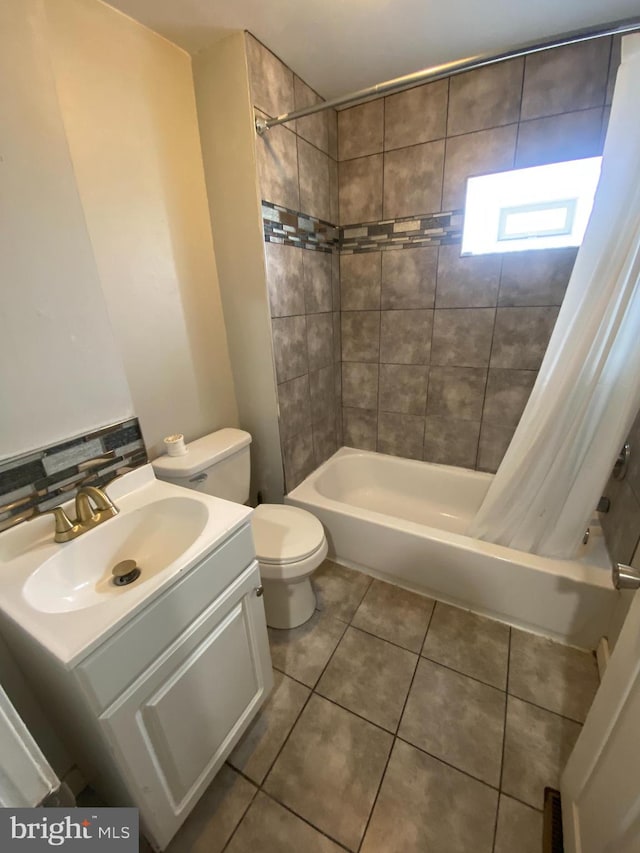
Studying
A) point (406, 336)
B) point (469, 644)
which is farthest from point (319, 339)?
point (469, 644)

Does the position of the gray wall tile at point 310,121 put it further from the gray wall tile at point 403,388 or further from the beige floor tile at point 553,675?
the beige floor tile at point 553,675

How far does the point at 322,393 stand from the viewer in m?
2.08

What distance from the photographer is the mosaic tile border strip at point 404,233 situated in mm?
1747

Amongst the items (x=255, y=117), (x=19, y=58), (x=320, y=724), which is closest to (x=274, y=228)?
(x=255, y=117)

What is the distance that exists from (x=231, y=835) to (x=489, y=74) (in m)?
2.89

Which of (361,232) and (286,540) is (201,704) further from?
(361,232)

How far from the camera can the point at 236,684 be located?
3.34 feet

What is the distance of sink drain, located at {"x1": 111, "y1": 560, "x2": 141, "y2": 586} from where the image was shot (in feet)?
3.00

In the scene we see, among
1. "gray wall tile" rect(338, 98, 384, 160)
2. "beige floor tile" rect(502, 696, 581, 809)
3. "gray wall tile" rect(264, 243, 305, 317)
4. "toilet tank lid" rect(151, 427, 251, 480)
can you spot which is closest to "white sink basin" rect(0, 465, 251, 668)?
"toilet tank lid" rect(151, 427, 251, 480)

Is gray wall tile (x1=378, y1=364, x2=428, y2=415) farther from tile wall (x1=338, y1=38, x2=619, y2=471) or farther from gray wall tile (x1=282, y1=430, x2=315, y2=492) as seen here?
gray wall tile (x1=282, y1=430, x2=315, y2=492)

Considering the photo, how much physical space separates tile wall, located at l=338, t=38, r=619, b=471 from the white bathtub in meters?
0.18

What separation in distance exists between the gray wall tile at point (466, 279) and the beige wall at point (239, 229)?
97 cm

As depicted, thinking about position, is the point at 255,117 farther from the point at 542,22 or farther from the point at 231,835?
the point at 231,835

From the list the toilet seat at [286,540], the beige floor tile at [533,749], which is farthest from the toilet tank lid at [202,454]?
the beige floor tile at [533,749]
